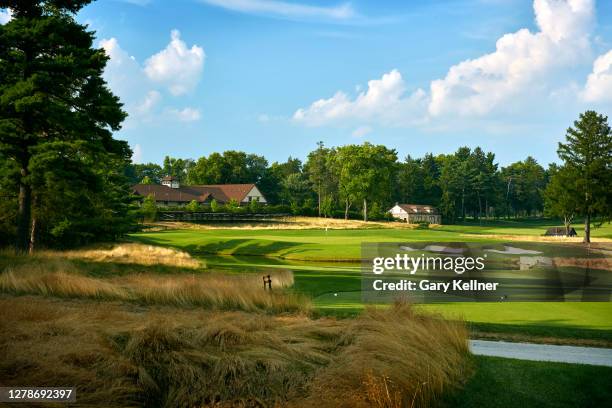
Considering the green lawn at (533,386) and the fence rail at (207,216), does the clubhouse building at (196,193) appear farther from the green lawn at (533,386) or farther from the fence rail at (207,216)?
the green lawn at (533,386)

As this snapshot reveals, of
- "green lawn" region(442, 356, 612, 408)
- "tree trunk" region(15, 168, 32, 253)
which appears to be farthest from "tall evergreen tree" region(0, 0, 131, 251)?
"green lawn" region(442, 356, 612, 408)

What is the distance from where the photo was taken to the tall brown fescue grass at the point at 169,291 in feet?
34.6

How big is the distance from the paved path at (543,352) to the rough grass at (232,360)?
26.9 inches

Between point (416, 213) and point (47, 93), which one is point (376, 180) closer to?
point (416, 213)

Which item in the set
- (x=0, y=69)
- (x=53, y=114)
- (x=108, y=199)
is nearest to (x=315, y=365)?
(x=53, y=114)

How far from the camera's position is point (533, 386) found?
5.64 metres

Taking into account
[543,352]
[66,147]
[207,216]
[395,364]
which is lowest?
[543,352]

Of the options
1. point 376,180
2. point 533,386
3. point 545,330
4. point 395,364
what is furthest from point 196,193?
point 533,386

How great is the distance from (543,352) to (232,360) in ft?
14.9

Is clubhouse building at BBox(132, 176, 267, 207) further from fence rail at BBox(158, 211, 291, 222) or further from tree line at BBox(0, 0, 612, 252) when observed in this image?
tree line at BBox(0, 0, 612, 252)

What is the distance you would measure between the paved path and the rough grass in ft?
2.24

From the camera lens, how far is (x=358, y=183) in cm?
7131

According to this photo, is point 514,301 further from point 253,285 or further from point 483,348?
point 253,285

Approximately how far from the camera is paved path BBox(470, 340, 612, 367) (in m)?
6.95
